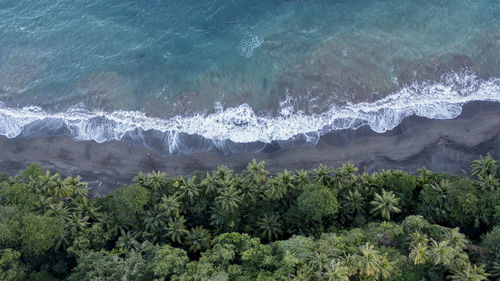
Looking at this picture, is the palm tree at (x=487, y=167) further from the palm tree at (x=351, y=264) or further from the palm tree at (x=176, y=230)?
the palm tree at (x=176, y=230)

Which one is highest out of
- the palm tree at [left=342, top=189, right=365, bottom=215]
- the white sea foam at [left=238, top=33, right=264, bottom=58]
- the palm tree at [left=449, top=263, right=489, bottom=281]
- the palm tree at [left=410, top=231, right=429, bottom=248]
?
the white sea foam at [left=238, top=33, right=264, bottom=58]

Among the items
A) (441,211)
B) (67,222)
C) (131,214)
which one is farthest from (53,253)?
Answer: (441,211)

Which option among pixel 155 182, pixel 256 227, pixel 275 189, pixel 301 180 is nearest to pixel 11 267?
pixel 155 182

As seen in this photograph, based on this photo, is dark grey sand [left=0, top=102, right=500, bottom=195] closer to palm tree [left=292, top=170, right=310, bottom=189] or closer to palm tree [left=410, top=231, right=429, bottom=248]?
palm tree [left=292, top=170, right=310, bottom=189]

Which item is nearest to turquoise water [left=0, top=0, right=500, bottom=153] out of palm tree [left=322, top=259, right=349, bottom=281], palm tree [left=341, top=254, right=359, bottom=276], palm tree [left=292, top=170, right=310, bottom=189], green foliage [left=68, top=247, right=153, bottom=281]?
palm tree [left=292, top=170, right=310, bottom=189]

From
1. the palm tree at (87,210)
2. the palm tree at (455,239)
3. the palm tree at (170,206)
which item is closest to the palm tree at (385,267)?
the palm tree at (455,239)

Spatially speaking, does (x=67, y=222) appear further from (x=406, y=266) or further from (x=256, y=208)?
(x=406, y=266)
